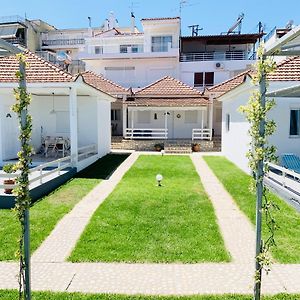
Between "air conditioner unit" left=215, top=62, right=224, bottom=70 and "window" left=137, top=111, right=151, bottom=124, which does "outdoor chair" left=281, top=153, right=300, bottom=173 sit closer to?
"window" left=137, top=111, right=151, bottom=124

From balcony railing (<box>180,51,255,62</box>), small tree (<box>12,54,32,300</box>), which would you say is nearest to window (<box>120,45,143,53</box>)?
balcony railing (<box>180,51,255,62</box>)

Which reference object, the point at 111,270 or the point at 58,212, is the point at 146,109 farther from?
the point at 111,270

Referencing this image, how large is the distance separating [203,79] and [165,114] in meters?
12.0

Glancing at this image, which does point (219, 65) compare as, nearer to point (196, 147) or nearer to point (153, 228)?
point (196, 147)

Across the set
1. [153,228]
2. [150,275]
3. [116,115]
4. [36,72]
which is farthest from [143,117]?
[150,275]

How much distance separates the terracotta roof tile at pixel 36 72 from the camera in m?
14.6

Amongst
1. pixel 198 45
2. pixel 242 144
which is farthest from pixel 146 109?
pixel 198 45

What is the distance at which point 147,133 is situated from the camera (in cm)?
2789

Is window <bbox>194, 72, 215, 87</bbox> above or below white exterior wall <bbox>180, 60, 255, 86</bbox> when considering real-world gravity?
below

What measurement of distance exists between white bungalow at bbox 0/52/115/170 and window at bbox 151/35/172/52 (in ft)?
62.3

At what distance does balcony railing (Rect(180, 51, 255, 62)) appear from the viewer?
130 feet

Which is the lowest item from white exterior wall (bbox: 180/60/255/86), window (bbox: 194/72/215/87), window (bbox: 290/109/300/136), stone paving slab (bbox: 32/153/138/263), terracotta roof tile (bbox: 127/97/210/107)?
stone paving slab (bbox: 32/153/138/263)

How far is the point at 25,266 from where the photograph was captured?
4434mm

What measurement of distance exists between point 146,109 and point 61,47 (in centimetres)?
3462
